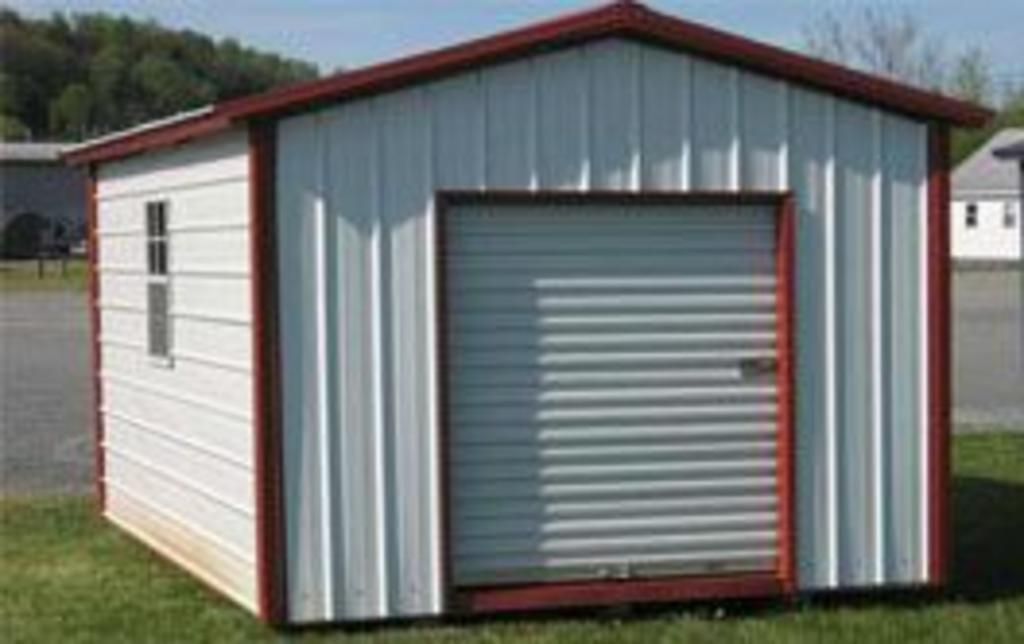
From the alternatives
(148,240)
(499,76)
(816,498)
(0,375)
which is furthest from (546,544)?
(0,375)

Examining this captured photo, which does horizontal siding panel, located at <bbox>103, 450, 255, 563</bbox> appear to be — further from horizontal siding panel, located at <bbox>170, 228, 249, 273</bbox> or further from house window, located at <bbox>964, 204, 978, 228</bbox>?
house window, located at <bbox>964, 204, 978, 228</bbox>

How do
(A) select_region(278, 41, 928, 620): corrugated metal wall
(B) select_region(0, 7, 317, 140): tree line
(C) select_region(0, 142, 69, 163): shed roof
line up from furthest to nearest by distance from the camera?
1. (B) select_region(0, 7, 317, 140): tree line
2. (C) select_region(0, 142, 69, 163): shed roof
3. (A) select_region(278, 41, 928, 620): corrugated metal wall

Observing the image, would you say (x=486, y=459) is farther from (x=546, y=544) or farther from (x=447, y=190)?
(x=447, y=190)

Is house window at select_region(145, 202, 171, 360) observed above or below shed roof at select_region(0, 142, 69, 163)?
below

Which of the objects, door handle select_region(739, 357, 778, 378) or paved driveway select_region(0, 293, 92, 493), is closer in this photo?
door handle select_region(739, 357, 778, 378)

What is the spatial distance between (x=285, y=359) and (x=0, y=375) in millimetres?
16465

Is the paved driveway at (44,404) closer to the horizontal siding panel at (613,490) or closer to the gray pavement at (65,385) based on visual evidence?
the gray pavement at (65,385)

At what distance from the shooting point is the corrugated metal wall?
10.7 meters

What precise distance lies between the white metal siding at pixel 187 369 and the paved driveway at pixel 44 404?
202 cm

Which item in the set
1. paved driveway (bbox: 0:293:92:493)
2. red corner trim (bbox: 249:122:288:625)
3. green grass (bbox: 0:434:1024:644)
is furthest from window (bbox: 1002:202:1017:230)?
red corner trim (bbox: 249:122:288:625)

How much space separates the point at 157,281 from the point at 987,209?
7081 centimetres

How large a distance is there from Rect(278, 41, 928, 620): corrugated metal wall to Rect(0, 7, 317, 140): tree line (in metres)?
82.8

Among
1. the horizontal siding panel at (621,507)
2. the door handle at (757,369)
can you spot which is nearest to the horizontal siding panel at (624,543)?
the horizontal siding panel at (621,507)

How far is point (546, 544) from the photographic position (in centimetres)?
1117
